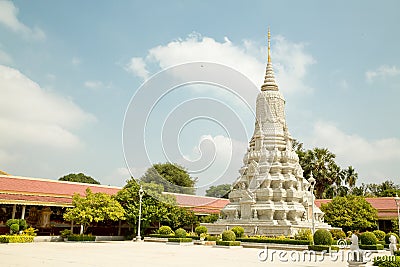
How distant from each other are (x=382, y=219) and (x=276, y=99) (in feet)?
56.3

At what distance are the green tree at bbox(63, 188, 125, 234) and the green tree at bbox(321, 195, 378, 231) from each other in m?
21.7

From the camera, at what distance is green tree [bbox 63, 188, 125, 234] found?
30875mm

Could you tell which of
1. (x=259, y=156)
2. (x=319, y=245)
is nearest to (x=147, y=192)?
(x=259, y=156)

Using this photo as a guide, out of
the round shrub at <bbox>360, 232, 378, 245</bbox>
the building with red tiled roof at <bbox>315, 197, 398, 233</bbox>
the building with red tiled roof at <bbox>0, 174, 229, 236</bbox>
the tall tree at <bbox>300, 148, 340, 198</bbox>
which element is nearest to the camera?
the round shrub at <bbox>360, 232, 378, 245</bbox>

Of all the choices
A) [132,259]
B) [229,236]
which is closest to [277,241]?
[229,236]

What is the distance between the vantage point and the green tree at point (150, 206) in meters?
36.3

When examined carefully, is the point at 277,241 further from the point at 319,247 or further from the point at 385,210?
the point at 385,210

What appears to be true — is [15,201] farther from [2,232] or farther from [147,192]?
[147,192]

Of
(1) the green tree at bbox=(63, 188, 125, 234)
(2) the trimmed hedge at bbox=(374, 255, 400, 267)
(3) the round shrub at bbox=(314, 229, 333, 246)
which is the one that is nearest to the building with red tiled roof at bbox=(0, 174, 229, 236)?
(1) the green tree at bbox=(63, 188, 125, 234)

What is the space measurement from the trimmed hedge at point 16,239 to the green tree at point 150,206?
341 inches

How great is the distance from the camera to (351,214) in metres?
38.5

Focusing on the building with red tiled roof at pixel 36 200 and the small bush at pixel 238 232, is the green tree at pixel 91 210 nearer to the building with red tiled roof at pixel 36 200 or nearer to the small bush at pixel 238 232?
the building with red tiled roof at pixel 36 200

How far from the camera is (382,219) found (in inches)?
1590

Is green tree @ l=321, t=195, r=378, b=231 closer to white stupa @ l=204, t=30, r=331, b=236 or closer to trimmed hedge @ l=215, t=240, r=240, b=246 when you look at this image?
white stupa @ l=204, t=30, r=331, b=236
